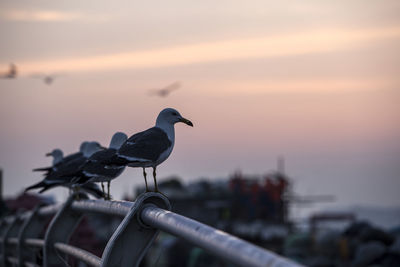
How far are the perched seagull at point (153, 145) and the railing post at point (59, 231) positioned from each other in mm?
2021

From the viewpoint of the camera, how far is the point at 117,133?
11.7 meters

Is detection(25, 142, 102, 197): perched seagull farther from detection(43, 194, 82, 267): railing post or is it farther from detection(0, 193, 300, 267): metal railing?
detection(43, 194, 82, 267): railing post

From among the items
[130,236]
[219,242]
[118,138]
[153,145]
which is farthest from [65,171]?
[219,242]

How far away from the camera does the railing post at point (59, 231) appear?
23.9 feet

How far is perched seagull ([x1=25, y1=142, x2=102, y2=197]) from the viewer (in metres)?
13.7

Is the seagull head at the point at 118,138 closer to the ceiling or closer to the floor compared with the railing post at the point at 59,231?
closer to the ceiling

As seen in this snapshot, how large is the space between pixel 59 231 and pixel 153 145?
2.30m

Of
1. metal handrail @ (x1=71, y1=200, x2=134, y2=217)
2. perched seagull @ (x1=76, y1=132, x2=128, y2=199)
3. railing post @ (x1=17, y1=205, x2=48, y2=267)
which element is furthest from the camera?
perched seagull @ (x1=76, y1=132, x2=128, y2=199)

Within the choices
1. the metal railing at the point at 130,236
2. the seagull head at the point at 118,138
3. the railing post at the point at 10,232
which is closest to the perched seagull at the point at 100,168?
the seagull head at the point at 118,138

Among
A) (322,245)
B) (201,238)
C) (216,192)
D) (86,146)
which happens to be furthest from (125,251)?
(216,192)

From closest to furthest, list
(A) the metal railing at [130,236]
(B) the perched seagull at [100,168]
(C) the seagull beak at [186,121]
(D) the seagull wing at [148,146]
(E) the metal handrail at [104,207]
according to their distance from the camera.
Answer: (A) the metal railing at [130,236], (E) the metal handrail at [104,207], (D) the seagull wing at [148,146], (C) the seagull beak at [186,121], (B) the perched seagull at [100,168]

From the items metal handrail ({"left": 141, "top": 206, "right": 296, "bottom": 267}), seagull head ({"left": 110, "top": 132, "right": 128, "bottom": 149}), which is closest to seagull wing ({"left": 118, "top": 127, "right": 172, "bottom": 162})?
seagull head ({"left": 110, "top": 132, "right": 128, "bottom": 149})

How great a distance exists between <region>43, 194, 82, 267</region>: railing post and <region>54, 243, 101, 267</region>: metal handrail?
9 centimetres

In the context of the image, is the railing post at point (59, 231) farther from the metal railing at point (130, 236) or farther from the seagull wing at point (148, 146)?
the seagull wing at point (148, 146)
